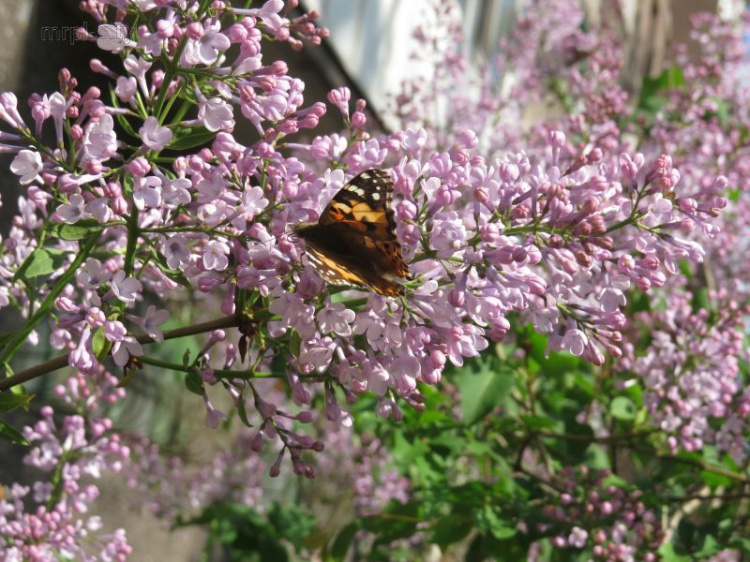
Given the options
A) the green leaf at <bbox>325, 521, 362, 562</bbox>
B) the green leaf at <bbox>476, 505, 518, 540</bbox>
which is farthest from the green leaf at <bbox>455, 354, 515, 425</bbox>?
the green leaf at <bbox>325, 521, 362, 562</bbox>

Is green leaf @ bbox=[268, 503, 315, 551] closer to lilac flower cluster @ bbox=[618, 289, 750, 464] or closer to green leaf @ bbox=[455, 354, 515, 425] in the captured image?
green leaf @ bbox=[455, 354, 515, 425]

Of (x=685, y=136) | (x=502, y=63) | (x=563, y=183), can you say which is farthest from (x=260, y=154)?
(x=502, y=63)

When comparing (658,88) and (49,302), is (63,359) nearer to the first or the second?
(49,302)

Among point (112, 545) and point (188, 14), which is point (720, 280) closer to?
point (112, 545)

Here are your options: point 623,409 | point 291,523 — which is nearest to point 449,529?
point 623,409

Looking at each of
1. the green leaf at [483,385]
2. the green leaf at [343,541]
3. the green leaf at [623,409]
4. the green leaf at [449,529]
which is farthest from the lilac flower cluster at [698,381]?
the green leaf at [343,541]
